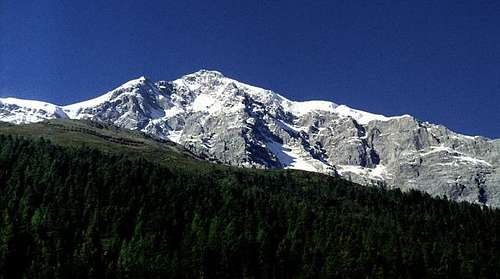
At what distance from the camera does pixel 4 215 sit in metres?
197

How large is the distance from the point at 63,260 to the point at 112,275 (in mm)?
14326

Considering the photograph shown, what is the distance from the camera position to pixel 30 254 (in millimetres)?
176750

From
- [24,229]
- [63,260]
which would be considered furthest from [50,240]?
[63,260]

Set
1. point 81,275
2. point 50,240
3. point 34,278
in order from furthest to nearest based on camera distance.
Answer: point 50,240 → point 81,275 → point 34,278

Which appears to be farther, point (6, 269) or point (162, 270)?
point (162, 270)

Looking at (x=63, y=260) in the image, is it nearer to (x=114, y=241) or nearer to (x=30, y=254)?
(x=30, y=254)

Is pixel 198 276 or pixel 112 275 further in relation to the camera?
pixel 198 276

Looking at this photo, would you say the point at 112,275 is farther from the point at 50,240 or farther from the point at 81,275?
the point at 50,240

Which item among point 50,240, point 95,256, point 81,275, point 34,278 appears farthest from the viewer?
point 50,240

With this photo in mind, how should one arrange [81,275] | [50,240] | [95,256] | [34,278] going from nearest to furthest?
[34,278]
[81,275]
[95,256]
[50,240]

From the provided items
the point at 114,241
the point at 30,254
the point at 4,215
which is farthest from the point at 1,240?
the point at 114,241

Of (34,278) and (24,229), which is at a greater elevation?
(24,229)

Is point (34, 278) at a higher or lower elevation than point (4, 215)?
lower

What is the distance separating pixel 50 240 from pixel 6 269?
24.1 metres
